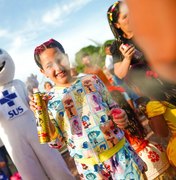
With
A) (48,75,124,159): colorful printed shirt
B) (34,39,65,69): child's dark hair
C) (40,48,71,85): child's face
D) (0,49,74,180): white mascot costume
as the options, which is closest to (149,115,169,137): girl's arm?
(48,75,124,159): colorful printed shirt

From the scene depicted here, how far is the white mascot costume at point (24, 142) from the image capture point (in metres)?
3.34

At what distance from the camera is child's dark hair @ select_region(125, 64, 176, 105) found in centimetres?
190

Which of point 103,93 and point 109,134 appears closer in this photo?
point 109,134

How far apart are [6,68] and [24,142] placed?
927 millimetres

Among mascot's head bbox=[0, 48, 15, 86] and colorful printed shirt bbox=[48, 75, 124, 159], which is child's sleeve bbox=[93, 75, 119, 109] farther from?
mascot's head bbox=[0, 48, 15, 86]

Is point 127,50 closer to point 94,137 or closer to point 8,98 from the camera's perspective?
point 94,137

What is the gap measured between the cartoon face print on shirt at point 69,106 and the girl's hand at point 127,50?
455 millimetres

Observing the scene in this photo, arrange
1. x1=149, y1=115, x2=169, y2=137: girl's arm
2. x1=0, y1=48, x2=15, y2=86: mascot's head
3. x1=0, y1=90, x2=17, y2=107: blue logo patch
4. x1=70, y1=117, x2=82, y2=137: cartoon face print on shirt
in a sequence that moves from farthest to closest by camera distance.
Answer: x1=0, y1=48, x2=15, y2=86: mascot's head
x1=0, y1=90, x2=17, y2=107: blue logo patch
x1=149, y1=115, x2=169, y2=137: girl's arm
x1=70, y1=117, x2=82, y2=137: cartoon face print on shirt

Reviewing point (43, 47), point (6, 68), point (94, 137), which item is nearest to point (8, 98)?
point (6, 68)

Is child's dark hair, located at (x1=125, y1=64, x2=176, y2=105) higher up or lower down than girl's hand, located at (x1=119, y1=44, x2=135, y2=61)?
lower down

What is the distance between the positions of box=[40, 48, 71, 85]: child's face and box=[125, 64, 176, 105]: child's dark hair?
1.47 ft

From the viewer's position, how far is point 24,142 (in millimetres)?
3350

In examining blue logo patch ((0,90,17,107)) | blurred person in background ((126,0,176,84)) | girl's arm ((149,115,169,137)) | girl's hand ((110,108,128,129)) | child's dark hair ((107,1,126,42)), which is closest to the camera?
blurred person in background ((126,0,176,84))

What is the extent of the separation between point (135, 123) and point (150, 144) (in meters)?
0.24
